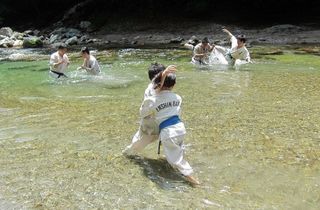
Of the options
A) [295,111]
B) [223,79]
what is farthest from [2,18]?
[295,111]

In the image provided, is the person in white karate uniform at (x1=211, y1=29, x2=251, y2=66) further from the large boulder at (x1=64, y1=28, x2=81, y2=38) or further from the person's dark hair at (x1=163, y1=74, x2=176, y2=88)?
the large boulder at (x1=64, y1=28, x2=81, y2=38)

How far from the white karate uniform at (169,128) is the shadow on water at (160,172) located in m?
0.18

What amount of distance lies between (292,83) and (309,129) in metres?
4.72

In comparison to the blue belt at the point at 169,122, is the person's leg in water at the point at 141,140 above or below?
below

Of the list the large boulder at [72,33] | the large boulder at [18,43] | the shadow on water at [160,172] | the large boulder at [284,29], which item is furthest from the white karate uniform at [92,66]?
the large boulder at [72,33]

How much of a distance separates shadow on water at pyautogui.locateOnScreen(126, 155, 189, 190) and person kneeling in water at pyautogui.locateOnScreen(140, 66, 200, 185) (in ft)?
0.54

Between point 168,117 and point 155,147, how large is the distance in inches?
56.2

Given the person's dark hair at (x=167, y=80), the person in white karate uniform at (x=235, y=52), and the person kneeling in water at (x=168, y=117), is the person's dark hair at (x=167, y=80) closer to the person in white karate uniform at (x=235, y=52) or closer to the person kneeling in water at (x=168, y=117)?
the person kneeling in water at (x=168, y=117)

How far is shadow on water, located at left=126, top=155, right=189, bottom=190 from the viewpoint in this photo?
19.0 ft

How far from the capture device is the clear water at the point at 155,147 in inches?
213

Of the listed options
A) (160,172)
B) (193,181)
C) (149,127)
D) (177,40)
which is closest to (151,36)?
(177,40)

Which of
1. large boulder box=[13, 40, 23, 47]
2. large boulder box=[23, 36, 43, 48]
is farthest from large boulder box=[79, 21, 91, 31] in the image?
large boulder box=[23, 36, 43, 48]

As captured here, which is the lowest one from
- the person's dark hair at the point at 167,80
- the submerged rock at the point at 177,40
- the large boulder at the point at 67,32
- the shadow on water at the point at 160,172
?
the large boulder at the point at 67,32

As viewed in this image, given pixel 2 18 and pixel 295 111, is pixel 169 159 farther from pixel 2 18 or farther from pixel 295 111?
pixel 2 18
